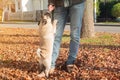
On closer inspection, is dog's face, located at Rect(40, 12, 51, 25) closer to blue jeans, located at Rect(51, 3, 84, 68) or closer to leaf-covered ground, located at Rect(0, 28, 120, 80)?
blue jeans, located at Rect(51, 3, 84, 68)

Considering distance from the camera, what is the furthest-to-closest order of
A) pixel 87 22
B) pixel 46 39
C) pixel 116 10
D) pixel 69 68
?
pixel 116 10
pixel 87 22
pixel 69 68
pixel 46 39

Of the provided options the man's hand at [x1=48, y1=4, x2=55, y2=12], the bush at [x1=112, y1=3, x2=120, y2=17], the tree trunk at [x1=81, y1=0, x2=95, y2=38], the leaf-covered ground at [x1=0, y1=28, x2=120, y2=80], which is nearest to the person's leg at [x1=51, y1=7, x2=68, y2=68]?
the man's hand at [x1=48, y1=4, x2=55, y2=12]

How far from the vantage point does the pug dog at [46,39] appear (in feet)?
20.3

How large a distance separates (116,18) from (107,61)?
1097 inches

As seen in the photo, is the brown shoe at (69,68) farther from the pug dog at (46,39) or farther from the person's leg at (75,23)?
the pug dog at (46,39)

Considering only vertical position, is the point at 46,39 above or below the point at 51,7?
below

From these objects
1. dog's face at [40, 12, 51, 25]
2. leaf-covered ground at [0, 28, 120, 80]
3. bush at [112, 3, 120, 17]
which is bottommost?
leaf-covered ground at [0, 28, 120, 80]

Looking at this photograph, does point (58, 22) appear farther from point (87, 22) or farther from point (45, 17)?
point (87, 22)

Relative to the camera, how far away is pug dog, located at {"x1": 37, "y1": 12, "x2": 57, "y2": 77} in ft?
20.3

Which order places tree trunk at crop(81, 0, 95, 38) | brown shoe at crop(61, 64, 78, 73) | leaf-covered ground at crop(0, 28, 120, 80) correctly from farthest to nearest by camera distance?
tree trunk at crop(81, 0, 95, 38) < brown shoe at crop(61, 64, 78, 73) < leaf-covered ground at crop(0, 28, 120, 80)

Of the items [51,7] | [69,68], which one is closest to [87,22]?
[69,68]

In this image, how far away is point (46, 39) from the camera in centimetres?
620

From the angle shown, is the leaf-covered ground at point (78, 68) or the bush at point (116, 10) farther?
the bush at point (116, 10)

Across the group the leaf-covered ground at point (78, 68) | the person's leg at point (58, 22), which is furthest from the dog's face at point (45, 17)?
the leaf-covered ground at point (78, 68)
